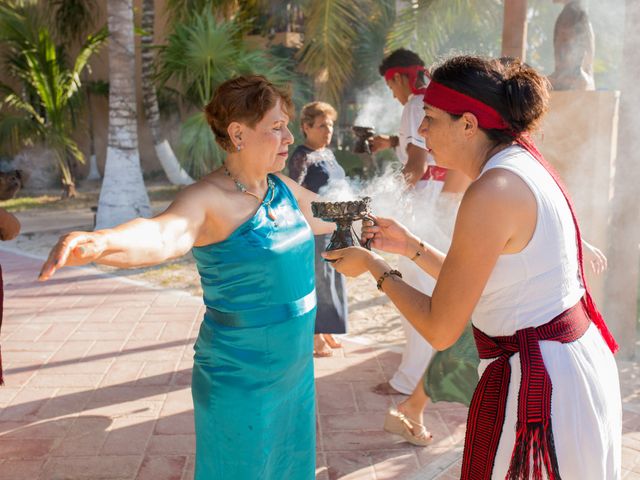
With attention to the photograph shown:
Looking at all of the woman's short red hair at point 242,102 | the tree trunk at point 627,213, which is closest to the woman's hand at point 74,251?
the woman's short red hair at point 242,102

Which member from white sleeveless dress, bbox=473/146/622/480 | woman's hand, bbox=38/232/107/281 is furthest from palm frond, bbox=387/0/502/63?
woman's hand, bbox=38/232/107/281

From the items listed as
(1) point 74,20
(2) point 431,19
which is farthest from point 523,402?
(1) point 74,20

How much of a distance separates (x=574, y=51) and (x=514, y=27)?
55 centimetres

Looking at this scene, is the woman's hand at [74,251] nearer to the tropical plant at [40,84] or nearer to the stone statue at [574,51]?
the stone statue at [574,51]

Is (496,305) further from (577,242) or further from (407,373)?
(407,373)

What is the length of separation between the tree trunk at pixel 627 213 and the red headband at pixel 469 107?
3.65 m

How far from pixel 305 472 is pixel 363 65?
12.8 metres

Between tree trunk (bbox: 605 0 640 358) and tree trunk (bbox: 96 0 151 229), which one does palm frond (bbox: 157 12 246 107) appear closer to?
tree trunk (bbox: 96 0 151 229)

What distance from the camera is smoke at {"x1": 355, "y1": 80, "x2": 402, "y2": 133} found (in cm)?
1455

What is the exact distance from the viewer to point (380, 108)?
1555 centimetres

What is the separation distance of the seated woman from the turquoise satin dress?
2450 millimetres

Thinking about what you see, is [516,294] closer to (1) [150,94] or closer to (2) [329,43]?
(2) [329,43]

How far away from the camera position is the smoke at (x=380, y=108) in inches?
573

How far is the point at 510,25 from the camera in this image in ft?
18.9
